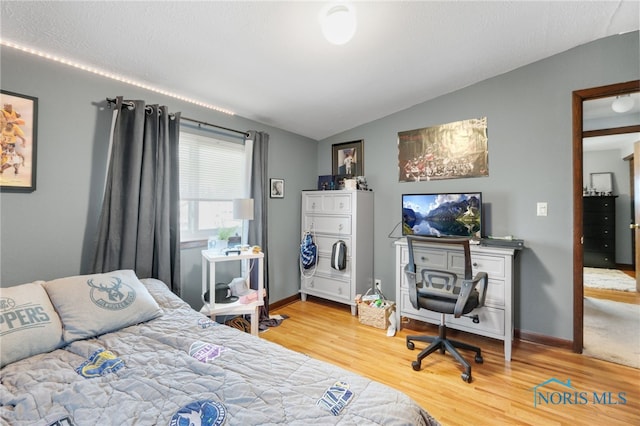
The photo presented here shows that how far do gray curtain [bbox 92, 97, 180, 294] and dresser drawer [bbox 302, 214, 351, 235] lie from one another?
1.69 metres

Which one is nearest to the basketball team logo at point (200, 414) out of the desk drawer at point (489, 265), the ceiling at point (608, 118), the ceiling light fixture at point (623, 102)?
the desk drawer at point (489, 265)

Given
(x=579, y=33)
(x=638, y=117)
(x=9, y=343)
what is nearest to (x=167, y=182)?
(x=9, y=343)

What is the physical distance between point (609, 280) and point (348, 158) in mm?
4665

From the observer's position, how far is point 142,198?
2.17 m

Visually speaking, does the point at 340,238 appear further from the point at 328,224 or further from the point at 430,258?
the point at 430,258

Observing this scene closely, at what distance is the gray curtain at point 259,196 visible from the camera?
10.1 feet

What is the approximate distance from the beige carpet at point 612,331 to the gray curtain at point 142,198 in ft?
12.3

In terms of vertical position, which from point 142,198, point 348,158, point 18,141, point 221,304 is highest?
point 348,158

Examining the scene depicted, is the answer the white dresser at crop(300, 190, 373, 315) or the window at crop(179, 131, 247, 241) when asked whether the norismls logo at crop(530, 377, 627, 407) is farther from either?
the window at crop(179, 131, 247, 241)

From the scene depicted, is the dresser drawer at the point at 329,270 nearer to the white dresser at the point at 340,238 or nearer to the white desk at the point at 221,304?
the white dresser at the point at 340,238

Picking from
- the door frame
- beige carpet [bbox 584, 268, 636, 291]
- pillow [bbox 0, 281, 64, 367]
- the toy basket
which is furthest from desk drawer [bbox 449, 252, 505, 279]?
beige carpet [bbox 584, 268, 636, 291]

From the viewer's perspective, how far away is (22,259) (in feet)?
5.77

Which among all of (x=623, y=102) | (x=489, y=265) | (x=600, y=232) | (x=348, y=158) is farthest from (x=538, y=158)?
(x=600, y=232)

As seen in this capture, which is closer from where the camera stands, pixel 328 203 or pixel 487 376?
pixel 487 376
